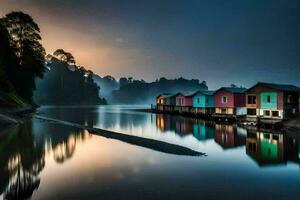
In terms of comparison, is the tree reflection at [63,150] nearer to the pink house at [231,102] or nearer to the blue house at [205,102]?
the pink house at [231,102]

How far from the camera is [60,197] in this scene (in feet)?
47.5

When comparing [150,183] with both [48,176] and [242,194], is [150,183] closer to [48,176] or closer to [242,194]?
[242,194]

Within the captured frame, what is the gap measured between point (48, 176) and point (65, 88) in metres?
175

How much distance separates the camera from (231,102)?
62469mm

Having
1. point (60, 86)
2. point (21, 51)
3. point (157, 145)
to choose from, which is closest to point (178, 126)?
point (157, 145)

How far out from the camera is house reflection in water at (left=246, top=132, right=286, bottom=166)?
24578mm

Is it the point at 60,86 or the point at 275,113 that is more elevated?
the point at 60,86

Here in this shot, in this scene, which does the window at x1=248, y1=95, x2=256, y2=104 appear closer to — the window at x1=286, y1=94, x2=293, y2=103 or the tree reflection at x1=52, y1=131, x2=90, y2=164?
the window at x1=286, y1=94, x2=293, y2=103

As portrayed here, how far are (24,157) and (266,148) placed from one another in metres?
25.6

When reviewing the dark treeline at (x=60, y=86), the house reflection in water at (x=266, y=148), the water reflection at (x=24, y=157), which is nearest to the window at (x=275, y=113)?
the house reflection in water at (x=266, y=148)

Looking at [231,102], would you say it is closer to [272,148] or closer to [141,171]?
[272,148]

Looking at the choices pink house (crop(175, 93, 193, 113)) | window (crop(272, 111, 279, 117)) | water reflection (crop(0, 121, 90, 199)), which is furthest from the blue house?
water reflection (crop(0, 121, 90, 199))

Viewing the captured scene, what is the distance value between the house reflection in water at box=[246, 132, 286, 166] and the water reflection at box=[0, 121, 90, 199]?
61.4 ft

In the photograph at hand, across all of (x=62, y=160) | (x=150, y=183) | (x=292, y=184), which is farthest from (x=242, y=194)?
(x=62, y=160)
